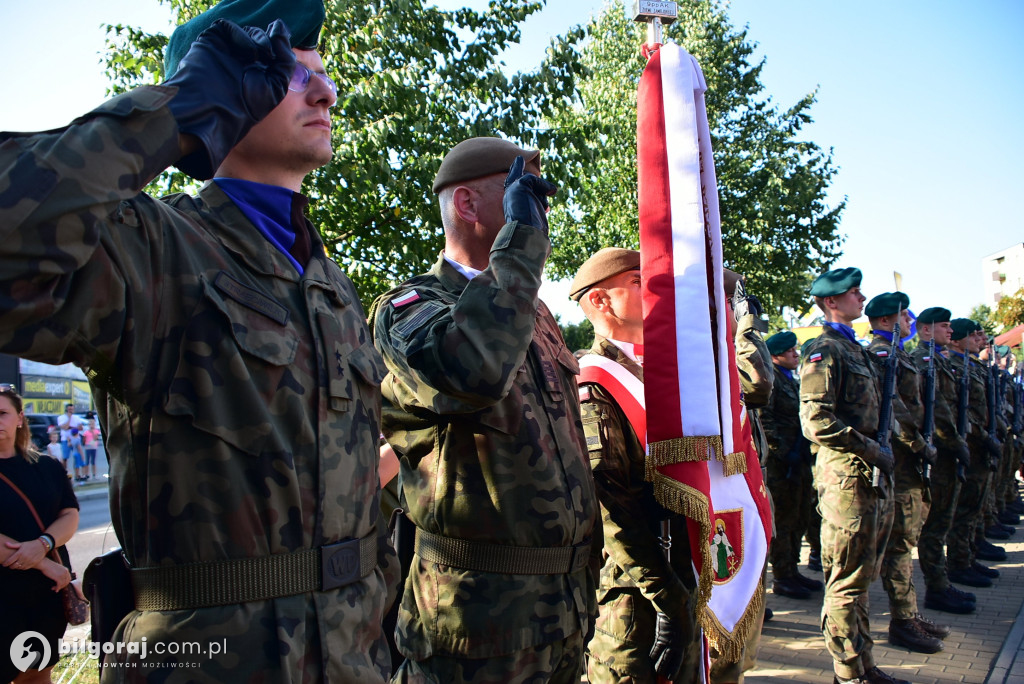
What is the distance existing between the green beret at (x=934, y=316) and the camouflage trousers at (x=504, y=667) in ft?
26.2

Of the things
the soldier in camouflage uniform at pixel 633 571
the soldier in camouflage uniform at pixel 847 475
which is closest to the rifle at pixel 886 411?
the soldier in camouflage uniform at pixel 847 475

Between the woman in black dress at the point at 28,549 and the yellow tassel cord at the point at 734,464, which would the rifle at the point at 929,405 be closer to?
the yellow tassel cord at the point at 734,464

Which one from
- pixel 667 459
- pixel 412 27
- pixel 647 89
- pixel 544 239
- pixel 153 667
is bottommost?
pixel 153 667

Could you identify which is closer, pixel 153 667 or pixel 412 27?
pixel 153 667

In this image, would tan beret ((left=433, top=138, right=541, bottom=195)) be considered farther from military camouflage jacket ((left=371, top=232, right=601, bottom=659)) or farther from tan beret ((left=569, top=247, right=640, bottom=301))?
tan beret ((left=569, top=247, right=640, bottom=301))

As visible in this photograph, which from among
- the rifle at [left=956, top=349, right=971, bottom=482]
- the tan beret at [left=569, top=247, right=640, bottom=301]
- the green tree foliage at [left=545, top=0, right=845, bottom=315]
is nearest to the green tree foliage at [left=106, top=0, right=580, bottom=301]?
the tan beret at [left=569, top=247, right=640, bottom=301]

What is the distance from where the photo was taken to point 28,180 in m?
1.14

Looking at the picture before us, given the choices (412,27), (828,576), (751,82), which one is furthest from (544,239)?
(751,82)

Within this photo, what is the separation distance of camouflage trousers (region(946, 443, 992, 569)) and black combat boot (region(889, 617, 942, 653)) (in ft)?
8.84

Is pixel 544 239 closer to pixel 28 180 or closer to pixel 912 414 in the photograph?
pixel 28 180

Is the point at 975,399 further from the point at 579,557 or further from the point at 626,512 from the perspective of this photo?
the point at 579,557

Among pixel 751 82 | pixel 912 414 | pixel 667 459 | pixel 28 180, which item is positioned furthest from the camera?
pixel 751 82

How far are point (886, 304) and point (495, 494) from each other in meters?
5.52

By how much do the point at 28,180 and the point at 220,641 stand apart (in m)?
0.80
